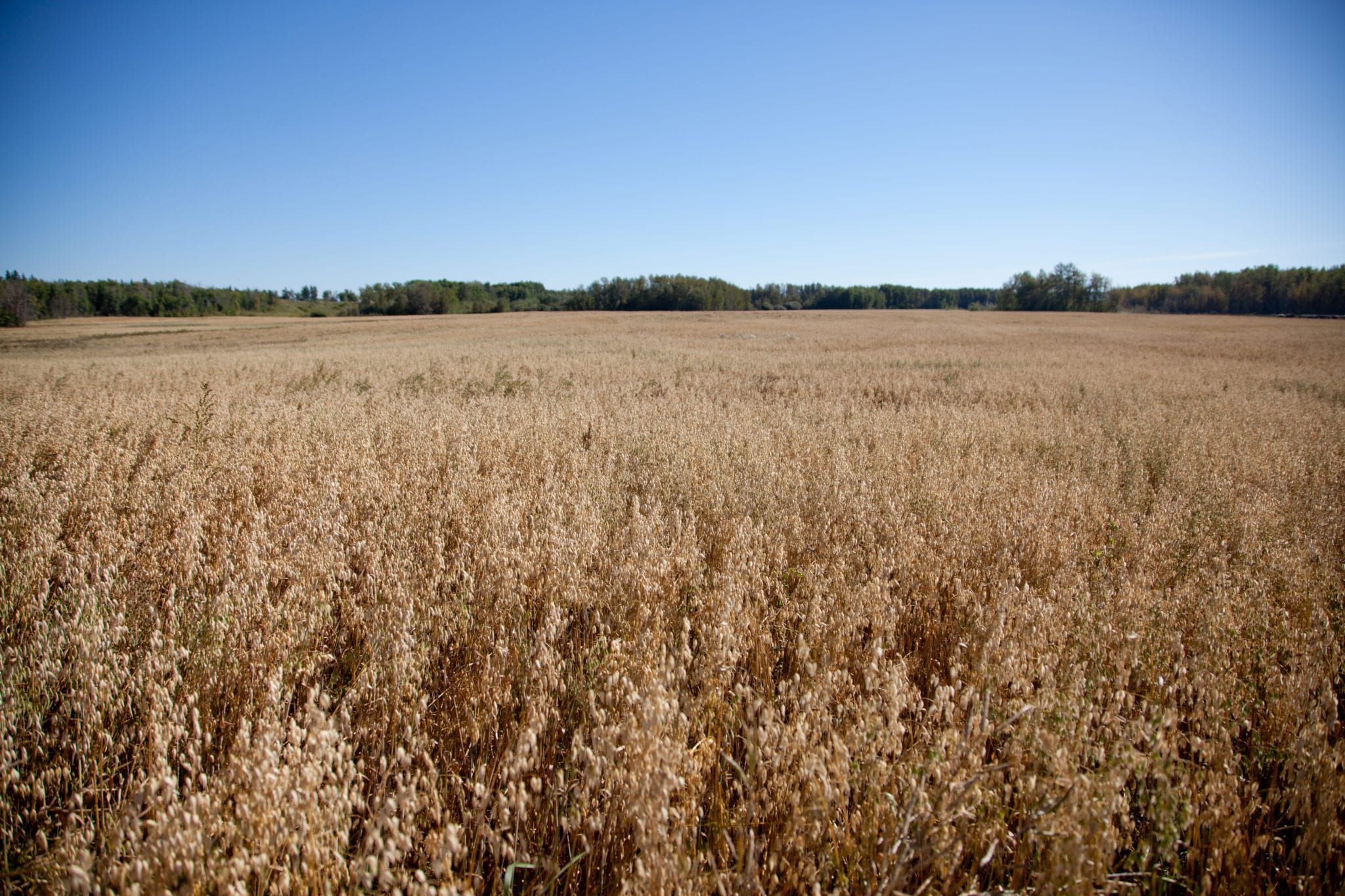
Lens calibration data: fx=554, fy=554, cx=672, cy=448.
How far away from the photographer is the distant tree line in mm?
80500

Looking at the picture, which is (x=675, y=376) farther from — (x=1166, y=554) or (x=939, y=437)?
(x=1166, y=554)

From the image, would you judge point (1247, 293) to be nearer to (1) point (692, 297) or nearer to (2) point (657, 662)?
(1) point (692, 297)

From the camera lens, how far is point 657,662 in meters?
2.14

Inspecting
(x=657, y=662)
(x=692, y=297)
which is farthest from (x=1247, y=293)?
(x=657, y=662)

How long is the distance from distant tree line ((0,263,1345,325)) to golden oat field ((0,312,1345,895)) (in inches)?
2781

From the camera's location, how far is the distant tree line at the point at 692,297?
80500 millimetres

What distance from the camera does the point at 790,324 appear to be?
1524 inches

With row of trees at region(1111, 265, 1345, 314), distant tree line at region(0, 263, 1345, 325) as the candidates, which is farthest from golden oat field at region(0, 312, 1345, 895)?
row of trees at region(1111, 265, 1345, 314)

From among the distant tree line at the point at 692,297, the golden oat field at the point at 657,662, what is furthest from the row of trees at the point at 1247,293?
the golden oat field at the point at 657,662

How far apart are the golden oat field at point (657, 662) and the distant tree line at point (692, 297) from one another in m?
70.6

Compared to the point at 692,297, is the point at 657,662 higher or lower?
lower

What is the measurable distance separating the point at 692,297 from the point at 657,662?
85.7 meters

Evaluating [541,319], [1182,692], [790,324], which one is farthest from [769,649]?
[541,319]

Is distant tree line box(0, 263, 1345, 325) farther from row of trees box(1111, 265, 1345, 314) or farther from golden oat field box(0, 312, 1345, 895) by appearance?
golden oat field box(0, 312, 1345, 895)
